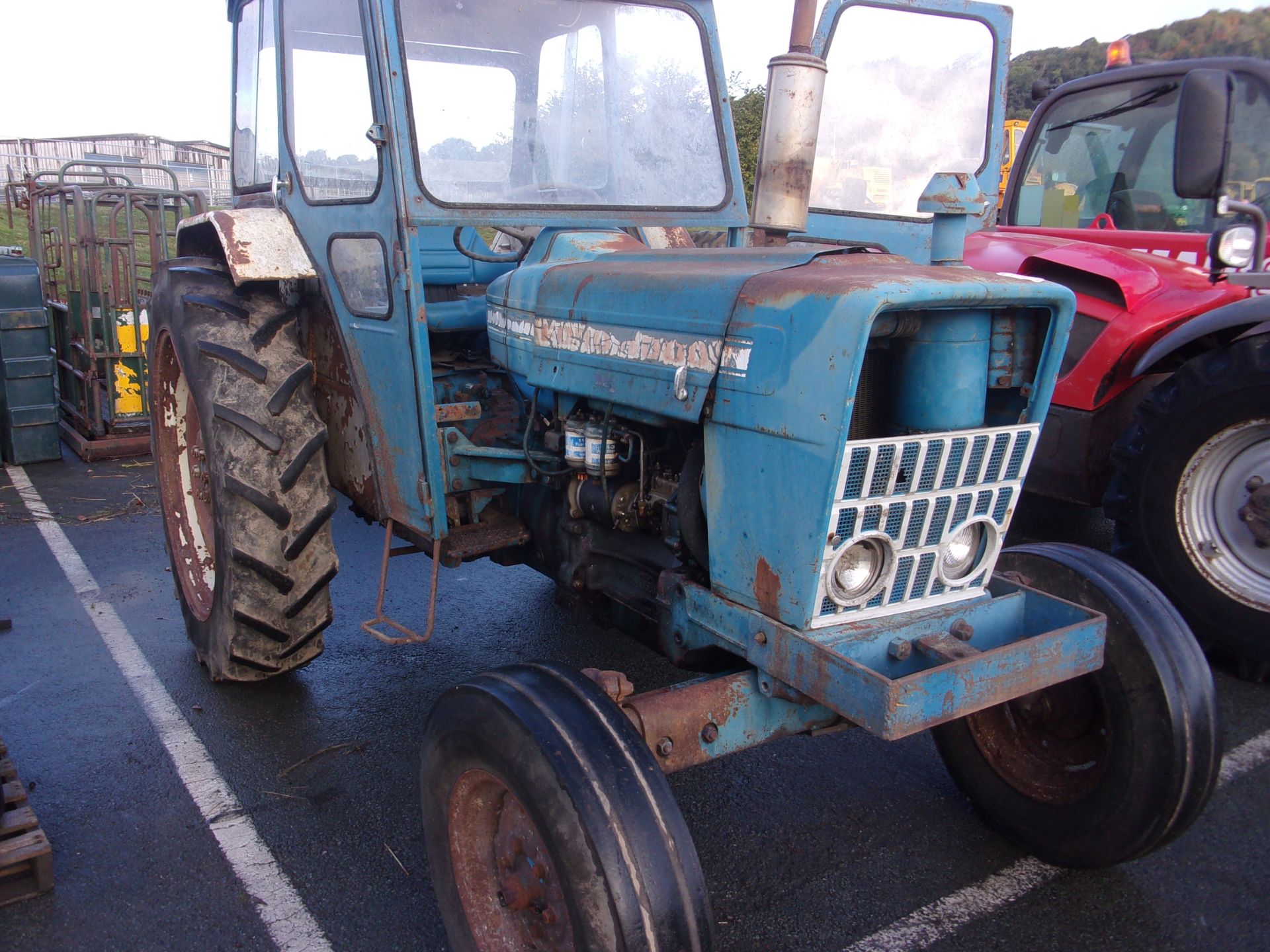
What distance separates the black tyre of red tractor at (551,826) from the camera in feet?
5.56

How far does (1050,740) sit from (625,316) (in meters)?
1.59

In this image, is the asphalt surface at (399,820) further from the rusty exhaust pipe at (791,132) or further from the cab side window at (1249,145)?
the cab side window at (1249,145)

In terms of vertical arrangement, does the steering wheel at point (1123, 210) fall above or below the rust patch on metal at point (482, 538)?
above

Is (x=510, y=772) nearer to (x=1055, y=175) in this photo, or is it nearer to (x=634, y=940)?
(x=634, y=940)

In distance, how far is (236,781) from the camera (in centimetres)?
294

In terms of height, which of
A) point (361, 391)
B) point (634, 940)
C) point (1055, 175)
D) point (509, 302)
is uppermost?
point (1055, 175)

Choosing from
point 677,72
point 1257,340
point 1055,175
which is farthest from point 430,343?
point 1055,175

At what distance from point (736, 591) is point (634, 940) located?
0.76m

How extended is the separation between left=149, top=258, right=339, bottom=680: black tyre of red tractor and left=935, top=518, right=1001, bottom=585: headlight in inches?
74.4

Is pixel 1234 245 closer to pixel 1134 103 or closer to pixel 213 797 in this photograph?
pixel 1134 103

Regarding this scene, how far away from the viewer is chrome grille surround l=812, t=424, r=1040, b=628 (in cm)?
195

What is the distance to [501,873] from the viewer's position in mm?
2023

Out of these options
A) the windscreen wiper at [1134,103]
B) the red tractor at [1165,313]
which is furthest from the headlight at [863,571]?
the windscreen wiper at [1134,103]

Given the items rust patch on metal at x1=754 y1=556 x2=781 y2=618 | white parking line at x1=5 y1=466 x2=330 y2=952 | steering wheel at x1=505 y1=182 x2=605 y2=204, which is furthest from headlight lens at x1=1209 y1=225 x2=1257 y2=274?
white parking line at x1=5 y1=466 x2=330 y2=952
